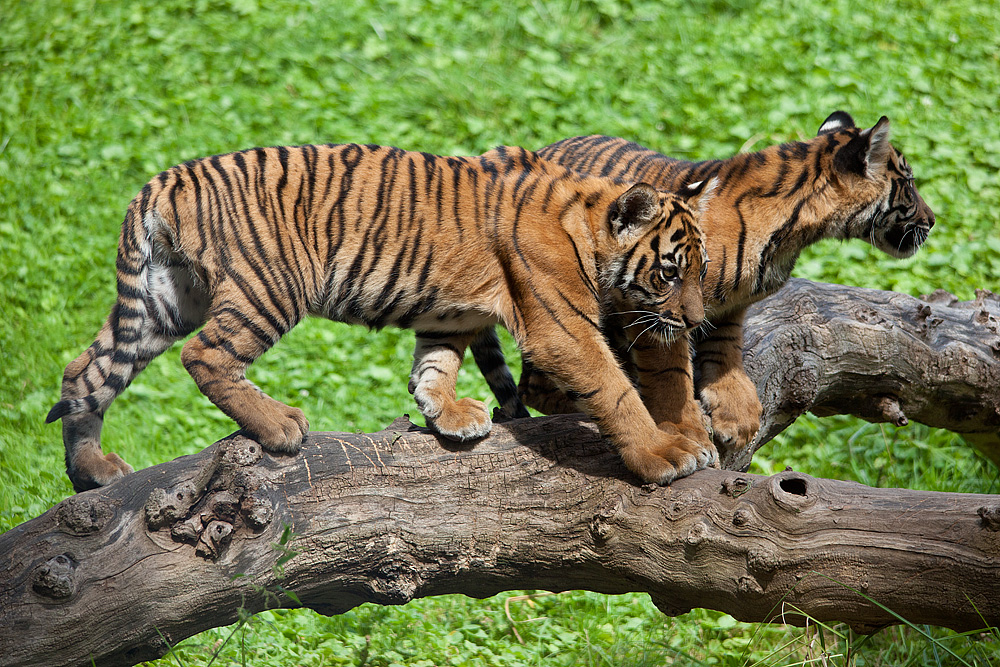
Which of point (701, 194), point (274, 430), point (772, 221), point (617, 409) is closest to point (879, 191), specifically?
point (772, 221)

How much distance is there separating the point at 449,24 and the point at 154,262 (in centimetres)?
527

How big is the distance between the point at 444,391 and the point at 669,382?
0.83m

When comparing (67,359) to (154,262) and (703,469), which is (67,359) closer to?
(154,262)

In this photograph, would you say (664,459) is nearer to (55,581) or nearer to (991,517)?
(991,517)

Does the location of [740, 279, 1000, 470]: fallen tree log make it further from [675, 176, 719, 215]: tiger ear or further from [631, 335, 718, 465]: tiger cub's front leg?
[675, 176, 719, 215]: tiger ear

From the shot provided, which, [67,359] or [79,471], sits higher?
[79,471]

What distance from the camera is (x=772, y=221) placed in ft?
10.6

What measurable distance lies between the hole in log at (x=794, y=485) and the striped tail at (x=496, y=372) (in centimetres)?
129

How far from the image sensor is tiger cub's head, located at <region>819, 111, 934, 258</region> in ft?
10.7

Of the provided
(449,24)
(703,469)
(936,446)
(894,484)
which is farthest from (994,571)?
(449,24)

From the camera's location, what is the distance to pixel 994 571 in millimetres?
2137

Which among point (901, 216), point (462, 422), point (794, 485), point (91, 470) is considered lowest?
point (91, 470)

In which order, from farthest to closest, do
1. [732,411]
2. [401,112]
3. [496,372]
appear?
1. [401,112]
2. [496,372]
3. [732,411]

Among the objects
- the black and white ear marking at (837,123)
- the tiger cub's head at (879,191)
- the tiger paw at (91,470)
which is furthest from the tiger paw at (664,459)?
the tiger paw at (91,470)
